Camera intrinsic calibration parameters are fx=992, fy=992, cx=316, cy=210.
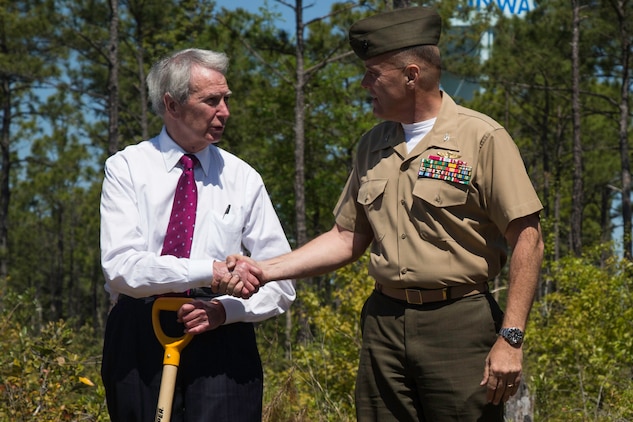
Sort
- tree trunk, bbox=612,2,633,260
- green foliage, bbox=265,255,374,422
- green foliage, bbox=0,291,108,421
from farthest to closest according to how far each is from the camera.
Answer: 1. tree trunk, bbox=612,2,633,260
2. green foliage, bbox=265,255,374,422
3. green foliage, bbox=0,291,108,421

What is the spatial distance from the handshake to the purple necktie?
16cm

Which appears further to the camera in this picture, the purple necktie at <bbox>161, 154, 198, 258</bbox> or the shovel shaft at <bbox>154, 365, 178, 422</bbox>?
the purple necktie at <bbox>161, 154, 198, 258</bbox>

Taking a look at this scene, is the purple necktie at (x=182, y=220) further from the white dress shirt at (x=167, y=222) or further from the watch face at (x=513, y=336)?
the watch face at (x=513, y=336)

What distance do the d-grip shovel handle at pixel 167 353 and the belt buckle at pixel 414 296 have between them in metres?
0.78

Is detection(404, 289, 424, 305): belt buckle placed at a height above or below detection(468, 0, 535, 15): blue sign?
below

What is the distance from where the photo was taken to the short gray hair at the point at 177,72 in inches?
146

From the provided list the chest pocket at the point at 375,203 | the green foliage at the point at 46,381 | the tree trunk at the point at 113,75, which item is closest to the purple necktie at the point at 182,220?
the chest pocket at the point at 375,203

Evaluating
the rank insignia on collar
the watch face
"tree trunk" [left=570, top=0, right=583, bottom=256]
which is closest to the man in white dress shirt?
the rank insignia on collar

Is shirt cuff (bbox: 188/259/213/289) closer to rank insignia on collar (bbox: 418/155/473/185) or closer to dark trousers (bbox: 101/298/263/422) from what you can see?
dark trousers (bbox: 101/298/263/422)

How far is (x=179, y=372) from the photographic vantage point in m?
3.54

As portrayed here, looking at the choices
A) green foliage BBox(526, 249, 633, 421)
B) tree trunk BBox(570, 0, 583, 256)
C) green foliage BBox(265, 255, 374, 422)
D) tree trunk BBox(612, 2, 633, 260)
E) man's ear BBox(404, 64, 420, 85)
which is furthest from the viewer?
tree trunk BBox(570, 0, 583, 256)

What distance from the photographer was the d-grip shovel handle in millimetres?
3418

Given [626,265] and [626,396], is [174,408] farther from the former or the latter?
[626,265]

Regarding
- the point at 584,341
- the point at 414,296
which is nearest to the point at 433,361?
the point at 414,296
